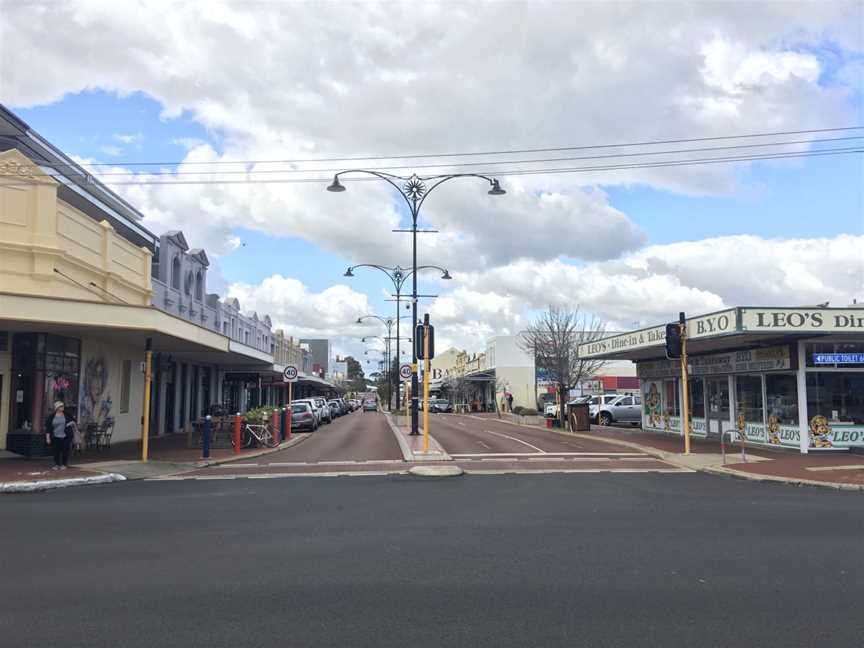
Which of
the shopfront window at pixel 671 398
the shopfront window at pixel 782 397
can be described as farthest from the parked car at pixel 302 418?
the shopfront window at pixel 782 397

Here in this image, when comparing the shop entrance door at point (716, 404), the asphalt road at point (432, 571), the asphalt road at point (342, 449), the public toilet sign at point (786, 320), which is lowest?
the asphalt road at point (342, 449)

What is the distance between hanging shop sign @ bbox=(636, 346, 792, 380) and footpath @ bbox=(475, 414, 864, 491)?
262 cm

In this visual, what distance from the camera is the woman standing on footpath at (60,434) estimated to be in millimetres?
17031

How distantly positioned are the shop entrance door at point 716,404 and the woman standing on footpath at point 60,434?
20788 millimetres

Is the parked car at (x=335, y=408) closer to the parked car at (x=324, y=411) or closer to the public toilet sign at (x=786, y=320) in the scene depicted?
the parked car at (x=324, y=411)

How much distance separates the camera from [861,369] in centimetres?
2231

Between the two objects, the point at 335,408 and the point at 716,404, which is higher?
the point at 716,404

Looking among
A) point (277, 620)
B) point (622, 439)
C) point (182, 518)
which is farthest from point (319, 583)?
point (622, 439)

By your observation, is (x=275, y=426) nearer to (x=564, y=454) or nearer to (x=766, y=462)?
(x=564, y=454)

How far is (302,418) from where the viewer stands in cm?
3622

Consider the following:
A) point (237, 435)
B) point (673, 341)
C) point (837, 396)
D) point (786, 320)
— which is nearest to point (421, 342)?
point (237, 435)

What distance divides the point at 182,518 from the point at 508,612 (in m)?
6.47

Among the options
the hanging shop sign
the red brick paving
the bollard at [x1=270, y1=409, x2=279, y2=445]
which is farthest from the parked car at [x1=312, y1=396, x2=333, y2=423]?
the red brick paving

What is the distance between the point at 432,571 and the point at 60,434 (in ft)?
42.6
